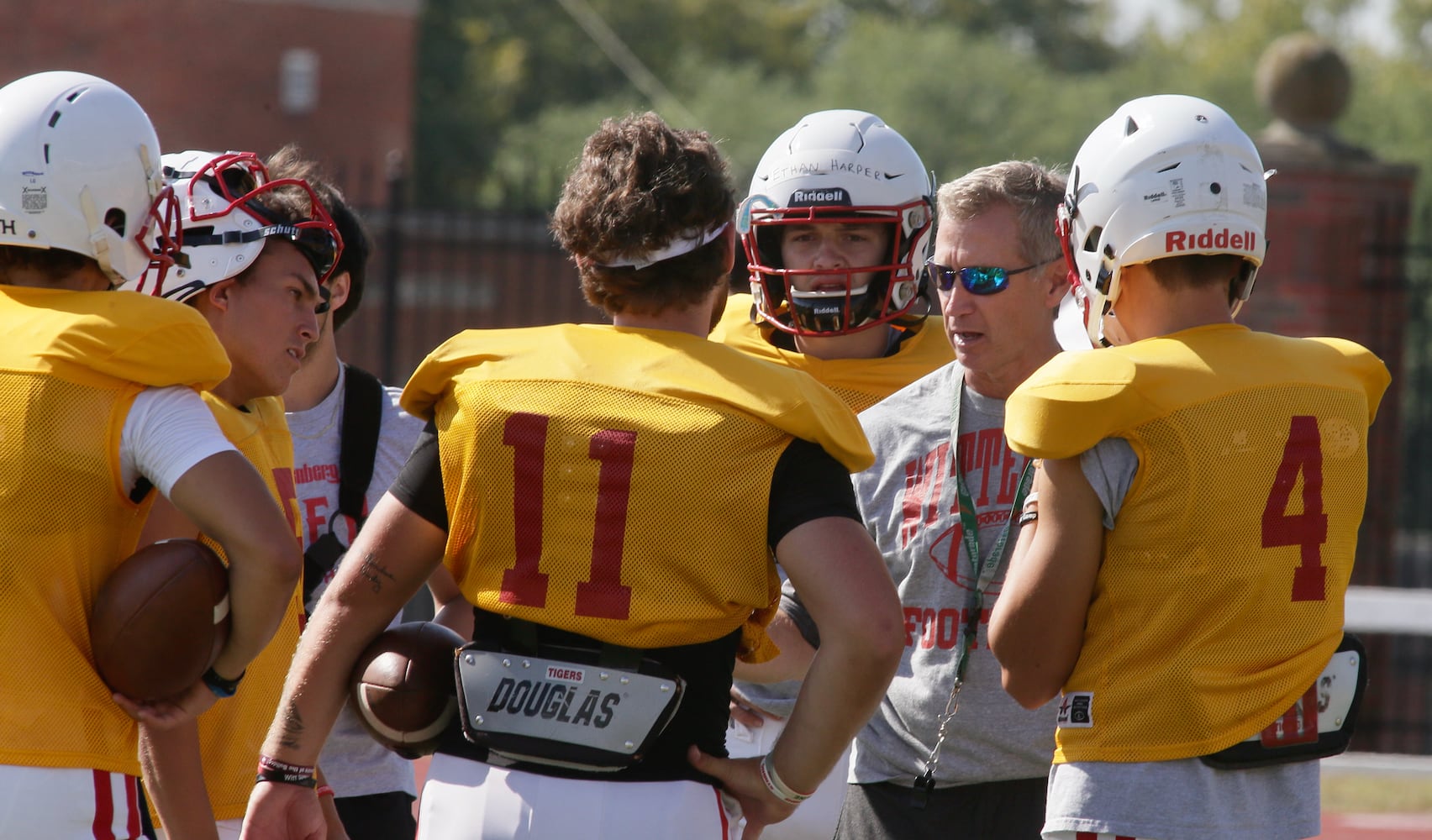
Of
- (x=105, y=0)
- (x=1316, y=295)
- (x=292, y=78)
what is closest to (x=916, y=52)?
(x=292, y=78)

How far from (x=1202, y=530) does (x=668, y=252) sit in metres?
1.01

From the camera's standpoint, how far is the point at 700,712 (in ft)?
8.86

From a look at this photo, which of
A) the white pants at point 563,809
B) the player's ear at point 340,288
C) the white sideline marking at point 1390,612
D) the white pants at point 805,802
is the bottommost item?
the white sideline marking at point 1390,612

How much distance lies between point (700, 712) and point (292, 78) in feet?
92.8

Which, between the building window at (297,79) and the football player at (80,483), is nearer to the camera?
the football player at (80,483)

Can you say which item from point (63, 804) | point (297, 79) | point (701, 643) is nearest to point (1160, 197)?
point (701, 643)

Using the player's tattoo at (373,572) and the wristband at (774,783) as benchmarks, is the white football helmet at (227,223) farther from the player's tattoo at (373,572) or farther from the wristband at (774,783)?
the wristband at (774,783)

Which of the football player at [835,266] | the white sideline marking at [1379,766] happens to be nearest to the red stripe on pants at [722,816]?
the football player at [835,266]

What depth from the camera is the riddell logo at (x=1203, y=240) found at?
2764 mm

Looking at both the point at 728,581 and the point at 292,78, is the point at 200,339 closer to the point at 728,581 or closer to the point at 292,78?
the point at 728,581

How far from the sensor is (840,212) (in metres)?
4.02

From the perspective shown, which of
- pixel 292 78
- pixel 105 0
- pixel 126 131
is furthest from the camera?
pixel 292 78

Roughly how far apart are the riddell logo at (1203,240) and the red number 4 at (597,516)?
1001 mm

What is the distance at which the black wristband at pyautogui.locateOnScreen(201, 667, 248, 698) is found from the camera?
279 cm
